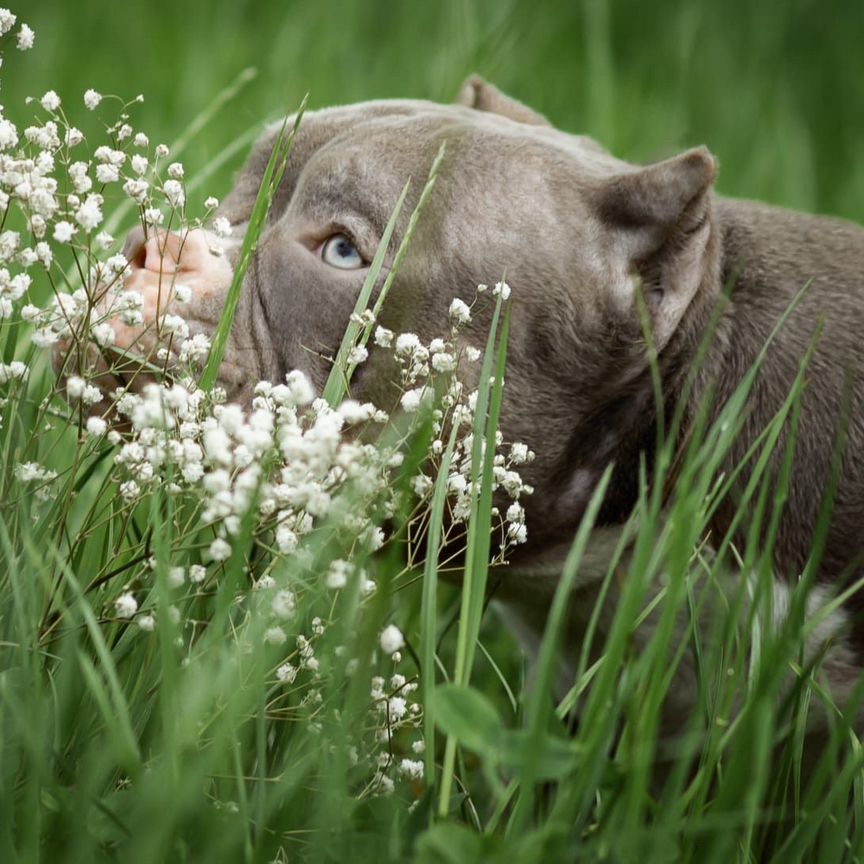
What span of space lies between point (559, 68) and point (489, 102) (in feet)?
11.4

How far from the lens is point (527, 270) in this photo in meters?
2.56

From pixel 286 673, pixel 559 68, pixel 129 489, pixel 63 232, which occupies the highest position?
pixel 63 232

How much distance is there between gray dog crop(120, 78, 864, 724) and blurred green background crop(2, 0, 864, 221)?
75.0 inches

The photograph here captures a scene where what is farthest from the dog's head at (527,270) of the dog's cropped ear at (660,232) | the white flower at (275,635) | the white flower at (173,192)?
the white flower at (275,635)

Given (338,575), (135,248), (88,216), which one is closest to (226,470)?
(338,575)

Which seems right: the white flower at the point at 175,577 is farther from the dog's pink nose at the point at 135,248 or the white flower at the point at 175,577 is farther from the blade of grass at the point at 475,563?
the dog's pink nose at the point at 135,248

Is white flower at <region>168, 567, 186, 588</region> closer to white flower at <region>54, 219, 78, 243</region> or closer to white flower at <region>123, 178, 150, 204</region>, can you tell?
white flower at <region>54, 219, 78, 243</region>

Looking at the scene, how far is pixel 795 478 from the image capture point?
2.50m

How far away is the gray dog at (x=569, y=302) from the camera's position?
2.50 m

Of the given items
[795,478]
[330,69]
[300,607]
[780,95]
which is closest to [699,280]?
[795,478]

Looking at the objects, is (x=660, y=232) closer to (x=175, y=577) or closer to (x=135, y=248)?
(x=135, y=248)

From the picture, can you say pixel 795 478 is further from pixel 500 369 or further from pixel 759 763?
pixel 759 763

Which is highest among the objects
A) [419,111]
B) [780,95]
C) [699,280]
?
[419,111]

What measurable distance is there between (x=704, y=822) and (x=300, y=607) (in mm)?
619
